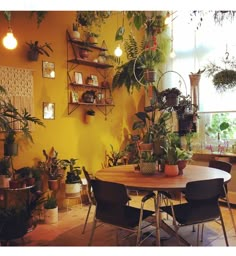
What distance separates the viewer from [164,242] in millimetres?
3094

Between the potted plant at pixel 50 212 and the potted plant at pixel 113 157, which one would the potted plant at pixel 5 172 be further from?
the potted plant at pixel 113 157

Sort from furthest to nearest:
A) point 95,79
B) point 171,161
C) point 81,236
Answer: point 95,79 → point 81,236 → point 171,161

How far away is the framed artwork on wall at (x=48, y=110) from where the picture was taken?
4.17 m

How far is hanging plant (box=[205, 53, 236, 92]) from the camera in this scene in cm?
438

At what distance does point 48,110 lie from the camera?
4.21m

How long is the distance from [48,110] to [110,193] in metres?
2.10

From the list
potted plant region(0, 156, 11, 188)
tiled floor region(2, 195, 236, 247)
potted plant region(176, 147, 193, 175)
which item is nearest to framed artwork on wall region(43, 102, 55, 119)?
potted plant region(0, 156, 11, 188)

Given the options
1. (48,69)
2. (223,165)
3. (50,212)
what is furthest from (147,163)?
(48,69)

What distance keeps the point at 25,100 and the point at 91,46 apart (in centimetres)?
140

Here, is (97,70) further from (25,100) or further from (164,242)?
(164,242)

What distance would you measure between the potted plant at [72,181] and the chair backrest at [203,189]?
208 cm

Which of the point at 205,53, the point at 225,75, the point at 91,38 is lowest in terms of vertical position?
the point at 225,75

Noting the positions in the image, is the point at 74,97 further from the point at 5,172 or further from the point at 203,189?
the point at 203,189
